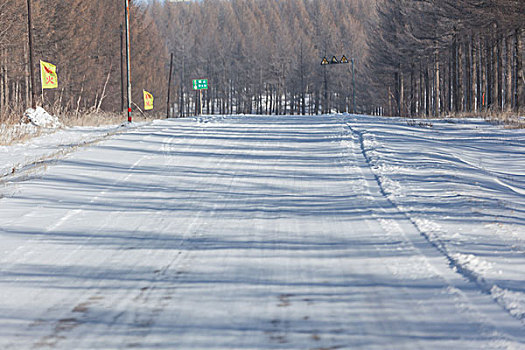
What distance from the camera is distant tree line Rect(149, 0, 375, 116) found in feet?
345

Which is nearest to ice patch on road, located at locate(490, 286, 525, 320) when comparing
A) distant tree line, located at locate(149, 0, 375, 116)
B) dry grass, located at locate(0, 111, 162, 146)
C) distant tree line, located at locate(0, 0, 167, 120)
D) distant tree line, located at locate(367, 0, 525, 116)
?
dry grass, located at locate(0, 111, 162, 146)

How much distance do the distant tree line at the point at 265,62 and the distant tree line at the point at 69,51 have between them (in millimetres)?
38196

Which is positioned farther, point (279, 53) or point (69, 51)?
point (279, 53)

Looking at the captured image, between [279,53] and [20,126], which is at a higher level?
[279,53]

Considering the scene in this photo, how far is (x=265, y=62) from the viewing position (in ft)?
363

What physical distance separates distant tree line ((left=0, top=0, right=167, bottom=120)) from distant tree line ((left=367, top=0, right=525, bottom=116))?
23089 mm

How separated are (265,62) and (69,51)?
231 ft

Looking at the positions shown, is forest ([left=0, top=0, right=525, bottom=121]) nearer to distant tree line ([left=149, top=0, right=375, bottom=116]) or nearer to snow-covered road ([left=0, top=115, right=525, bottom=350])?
distant tree line ([left=149, top=0, right=375, bottom=116])

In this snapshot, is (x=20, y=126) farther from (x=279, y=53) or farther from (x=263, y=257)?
(x=279, y=53)

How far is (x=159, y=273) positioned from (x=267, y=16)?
157 metres

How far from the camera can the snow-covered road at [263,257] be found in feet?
11.1

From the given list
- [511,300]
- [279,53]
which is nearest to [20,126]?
[511,300]

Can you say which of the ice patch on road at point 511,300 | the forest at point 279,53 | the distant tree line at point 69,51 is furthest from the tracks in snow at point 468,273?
the forest at point 279,53

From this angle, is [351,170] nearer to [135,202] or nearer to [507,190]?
[507,190]
